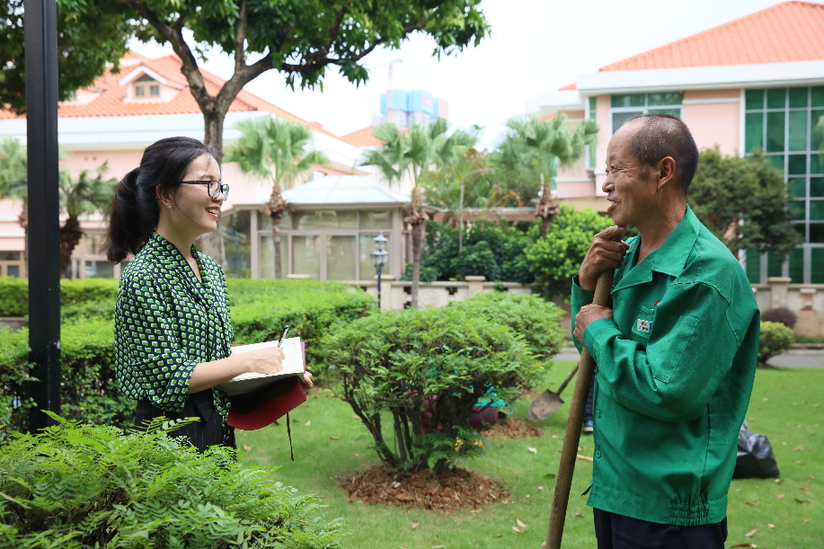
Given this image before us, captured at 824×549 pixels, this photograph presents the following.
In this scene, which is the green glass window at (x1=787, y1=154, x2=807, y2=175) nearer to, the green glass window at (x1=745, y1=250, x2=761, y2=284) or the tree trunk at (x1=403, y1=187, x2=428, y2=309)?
the green glass window at (x1=745, y1=250, x2=761, y2=284)

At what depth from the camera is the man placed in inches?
73.8

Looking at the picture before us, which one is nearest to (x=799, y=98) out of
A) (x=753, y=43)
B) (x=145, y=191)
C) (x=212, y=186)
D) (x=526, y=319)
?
(x=753, y=43)

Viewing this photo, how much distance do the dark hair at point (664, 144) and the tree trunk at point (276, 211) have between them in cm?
2172

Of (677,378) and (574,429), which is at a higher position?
(677,378)

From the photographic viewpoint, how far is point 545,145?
21016mm

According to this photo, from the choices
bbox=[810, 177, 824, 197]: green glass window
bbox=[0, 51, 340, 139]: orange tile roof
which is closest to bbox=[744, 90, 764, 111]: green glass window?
bbox=[810, 177, 824, 197]: green glass window

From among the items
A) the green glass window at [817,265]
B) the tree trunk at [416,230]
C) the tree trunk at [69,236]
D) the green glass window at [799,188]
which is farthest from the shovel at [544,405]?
the green glass window at [799,188]

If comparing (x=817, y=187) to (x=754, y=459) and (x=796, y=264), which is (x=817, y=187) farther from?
(x=754, y=459)

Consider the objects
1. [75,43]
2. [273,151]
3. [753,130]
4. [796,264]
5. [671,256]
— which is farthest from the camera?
[753,130]

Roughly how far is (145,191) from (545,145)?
19410 millimetres

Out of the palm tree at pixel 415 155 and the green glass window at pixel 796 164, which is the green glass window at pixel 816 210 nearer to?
→ the green glass window at pixel 796 164

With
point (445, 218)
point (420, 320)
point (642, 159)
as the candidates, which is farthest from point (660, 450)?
point (445, 218)

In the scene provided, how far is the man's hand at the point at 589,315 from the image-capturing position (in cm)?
217

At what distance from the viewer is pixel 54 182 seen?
3.48 meters
